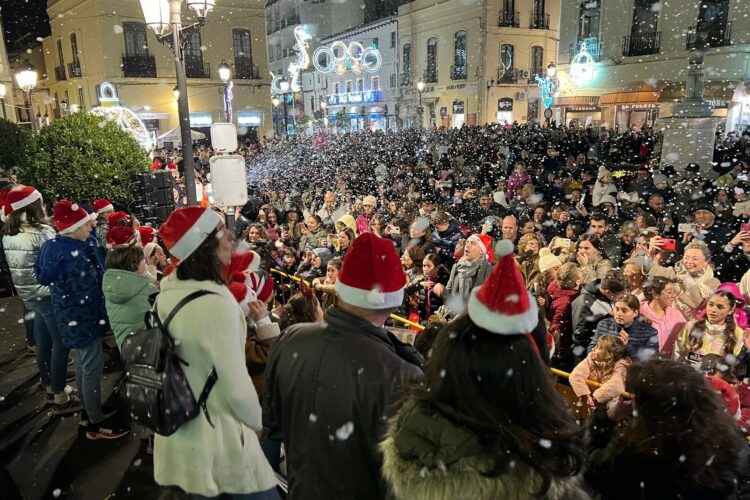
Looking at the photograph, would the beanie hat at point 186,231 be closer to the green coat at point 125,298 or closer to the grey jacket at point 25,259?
the green coat at point 125,298

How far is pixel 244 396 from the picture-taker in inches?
79.8

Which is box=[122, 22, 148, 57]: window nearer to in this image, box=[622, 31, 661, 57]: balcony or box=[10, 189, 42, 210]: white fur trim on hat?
box=[622, 31, 661, 57]: balcony

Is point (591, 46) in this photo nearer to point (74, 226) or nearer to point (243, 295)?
point (74, 226)

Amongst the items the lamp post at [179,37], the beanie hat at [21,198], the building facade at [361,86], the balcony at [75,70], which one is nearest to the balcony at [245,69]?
the building facade at [361,86]

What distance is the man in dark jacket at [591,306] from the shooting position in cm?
409

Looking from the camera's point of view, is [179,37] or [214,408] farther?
[179,37]

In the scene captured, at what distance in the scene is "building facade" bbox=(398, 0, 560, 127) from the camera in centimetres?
2994

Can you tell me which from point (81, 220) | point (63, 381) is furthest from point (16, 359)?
point (81, 220)

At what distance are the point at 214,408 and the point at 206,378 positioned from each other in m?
0.13

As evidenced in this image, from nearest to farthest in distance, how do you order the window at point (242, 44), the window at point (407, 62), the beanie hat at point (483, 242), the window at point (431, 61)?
1. the beanie hat at point (483, 242)
2. the window at point (242, 44)
3. the window at point (431, 61)
4. the window at point (407, 62)

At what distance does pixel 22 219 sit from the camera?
14.6ft

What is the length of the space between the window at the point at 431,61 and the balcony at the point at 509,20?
458cm

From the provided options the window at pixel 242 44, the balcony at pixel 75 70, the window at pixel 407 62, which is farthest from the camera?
the window at pixel 407 62

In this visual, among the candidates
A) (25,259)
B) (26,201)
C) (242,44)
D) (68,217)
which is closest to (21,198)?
(26,201)
